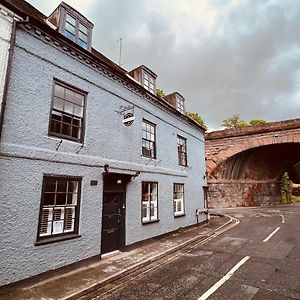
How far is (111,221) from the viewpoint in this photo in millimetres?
8508

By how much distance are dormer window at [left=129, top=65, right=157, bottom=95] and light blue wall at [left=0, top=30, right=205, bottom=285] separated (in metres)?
1.39

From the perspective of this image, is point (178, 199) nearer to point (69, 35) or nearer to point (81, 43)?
point (81, 43)

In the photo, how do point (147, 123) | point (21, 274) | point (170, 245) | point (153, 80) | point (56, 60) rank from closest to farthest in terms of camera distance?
1. point (21, 274)
2. point (56, 60)
3. point (170, 245)
4. point (147, 123)
5. point (153, 80)

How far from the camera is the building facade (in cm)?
582

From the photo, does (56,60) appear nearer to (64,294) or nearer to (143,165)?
(143,165)

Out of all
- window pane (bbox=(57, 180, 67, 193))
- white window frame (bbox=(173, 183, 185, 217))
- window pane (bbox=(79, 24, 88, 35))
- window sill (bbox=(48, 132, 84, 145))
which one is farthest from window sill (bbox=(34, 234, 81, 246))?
window pane (bbox=(79, 24, 88, 35))

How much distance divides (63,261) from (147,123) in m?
7.08

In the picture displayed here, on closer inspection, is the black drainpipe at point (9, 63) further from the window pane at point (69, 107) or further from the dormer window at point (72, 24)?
the window pane at point (69, 107)

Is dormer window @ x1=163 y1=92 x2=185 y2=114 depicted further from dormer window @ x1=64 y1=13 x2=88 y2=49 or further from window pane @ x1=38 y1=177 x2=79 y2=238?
window pane @ x1=38 y1=177 x2=79 y2=238

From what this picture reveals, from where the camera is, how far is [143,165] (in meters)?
10.4

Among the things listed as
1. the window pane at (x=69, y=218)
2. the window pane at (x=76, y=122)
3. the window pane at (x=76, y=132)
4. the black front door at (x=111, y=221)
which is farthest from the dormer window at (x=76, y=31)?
the window pane at (x=69, y=218)

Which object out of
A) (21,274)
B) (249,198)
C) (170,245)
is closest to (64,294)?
(21,274)

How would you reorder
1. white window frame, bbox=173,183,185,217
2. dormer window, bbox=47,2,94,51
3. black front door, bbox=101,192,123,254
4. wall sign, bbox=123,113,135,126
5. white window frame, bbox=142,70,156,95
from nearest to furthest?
dormer window, bbox=47,2,94,51 → black front door, bbox=101,192,123,254 → wall sign, bbox=123,113,135,126 → white window frame, bbox=142,70,156,95 → white window frame, bbox=173,183,185,217

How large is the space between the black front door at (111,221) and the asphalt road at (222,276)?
6.62 ft
